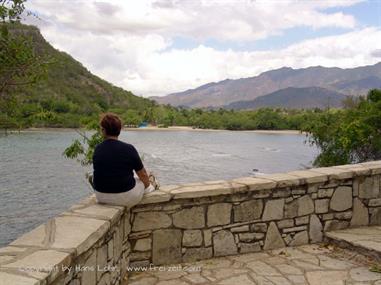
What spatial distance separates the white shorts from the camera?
11.5 feet

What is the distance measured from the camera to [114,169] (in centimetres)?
344

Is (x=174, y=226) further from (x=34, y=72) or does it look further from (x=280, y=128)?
(x=280, y=128)

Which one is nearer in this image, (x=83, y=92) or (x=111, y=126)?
(x=111, y=126)

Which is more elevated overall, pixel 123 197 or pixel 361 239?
pixel 123 197

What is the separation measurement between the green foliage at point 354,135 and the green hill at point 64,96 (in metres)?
12.3

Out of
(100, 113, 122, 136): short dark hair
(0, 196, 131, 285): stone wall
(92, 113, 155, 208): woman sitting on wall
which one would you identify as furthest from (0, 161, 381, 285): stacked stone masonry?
(100, 113, 122, 136): short dark hair

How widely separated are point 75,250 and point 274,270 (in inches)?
84.0

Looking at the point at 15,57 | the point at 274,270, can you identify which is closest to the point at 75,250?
the point at 274,270

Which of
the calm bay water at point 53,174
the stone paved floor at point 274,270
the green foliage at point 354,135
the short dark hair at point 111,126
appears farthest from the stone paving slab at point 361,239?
the green foliage at point 354,135

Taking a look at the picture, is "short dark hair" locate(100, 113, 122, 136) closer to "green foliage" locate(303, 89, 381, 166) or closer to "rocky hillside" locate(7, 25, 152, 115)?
"green foliage" locate(303, 89, 381, 166)

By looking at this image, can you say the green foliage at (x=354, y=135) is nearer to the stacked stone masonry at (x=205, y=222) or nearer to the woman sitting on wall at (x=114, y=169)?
the stacked stone masonry at (x=205, y=222)

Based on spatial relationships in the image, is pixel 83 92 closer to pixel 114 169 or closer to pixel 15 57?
pixel 15 57

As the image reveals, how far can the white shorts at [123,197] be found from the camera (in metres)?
3.49

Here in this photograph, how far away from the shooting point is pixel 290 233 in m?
4.42
